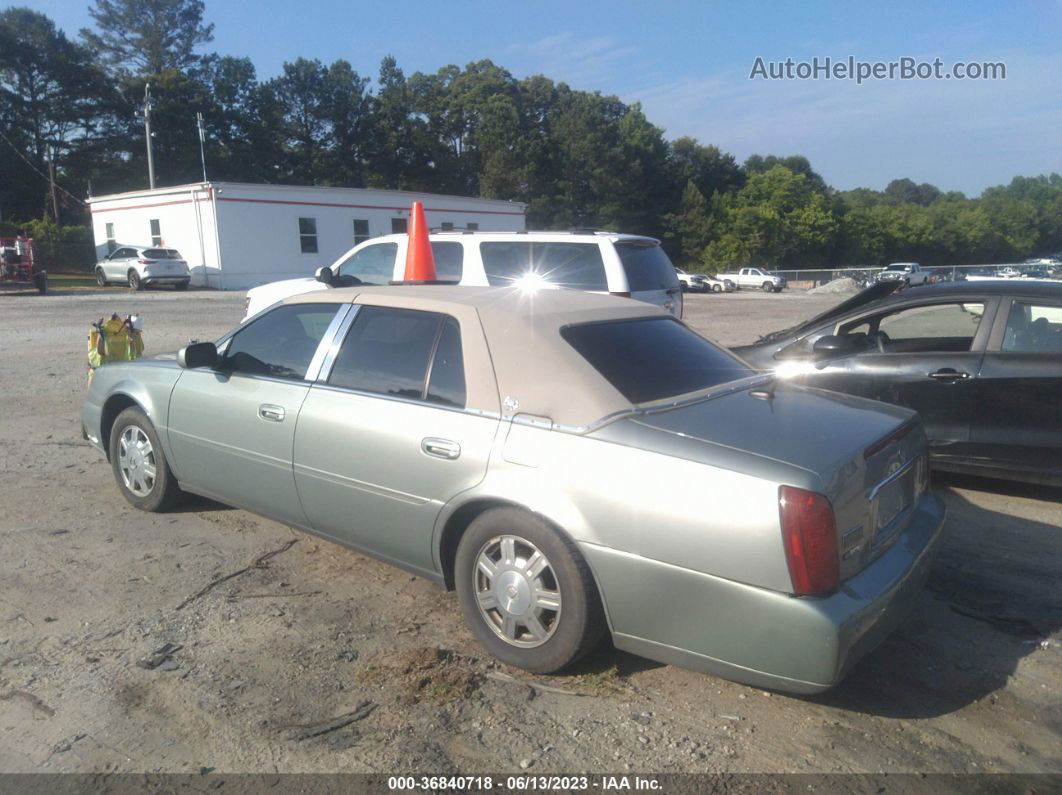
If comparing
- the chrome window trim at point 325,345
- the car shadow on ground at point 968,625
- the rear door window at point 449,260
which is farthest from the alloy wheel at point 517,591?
the rear door window at point 449,260

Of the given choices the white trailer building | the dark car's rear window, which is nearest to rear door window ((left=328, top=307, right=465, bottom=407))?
the dark car's rear window

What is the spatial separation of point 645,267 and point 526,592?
21.3ft

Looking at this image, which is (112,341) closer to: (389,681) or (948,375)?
(389,681)

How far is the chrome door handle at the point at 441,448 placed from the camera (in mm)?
3559

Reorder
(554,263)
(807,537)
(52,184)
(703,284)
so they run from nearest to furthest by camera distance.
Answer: (807,537), (554,263), (703,284), (52,184)

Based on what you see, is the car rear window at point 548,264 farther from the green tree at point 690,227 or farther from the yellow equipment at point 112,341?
the green tree at point 690,227

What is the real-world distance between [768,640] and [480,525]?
1.24m

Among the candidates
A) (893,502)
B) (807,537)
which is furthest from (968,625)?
(807,537)

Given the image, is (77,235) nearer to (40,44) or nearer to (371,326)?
(40,44)

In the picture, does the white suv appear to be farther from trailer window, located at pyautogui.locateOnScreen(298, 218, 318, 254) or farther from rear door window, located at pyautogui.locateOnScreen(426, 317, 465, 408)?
trailer window, located at pyautogui.locateOnScreen(298, 218, 318, 254)

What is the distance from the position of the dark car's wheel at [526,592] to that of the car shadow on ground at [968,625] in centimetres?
101

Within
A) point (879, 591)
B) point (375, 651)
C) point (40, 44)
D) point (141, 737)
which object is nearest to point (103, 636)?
point (141, 737)

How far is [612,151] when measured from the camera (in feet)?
230

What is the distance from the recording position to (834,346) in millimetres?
6016
